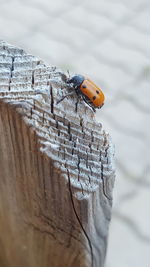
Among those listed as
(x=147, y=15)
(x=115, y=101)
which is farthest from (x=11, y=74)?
(x=147, y=15)

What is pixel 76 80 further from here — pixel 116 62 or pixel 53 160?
pixel 116 62

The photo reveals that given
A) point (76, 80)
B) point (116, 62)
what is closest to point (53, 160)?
point (76, 80)

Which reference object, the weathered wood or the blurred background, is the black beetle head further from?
the blurred background

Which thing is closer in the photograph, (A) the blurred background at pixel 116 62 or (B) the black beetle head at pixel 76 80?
(B) the black beetle head at pixel 76 80

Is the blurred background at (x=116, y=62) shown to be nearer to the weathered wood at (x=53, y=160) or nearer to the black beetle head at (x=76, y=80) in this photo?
the black beetle head at (x=76, y=80)

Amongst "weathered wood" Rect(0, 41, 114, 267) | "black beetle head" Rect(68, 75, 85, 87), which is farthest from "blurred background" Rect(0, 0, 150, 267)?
"weathered wood" Rect(0, 41, 114, 267)

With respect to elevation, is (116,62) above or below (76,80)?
above

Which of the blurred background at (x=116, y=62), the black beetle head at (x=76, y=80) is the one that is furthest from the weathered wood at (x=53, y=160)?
the blurred background at (x=116, y=62)
